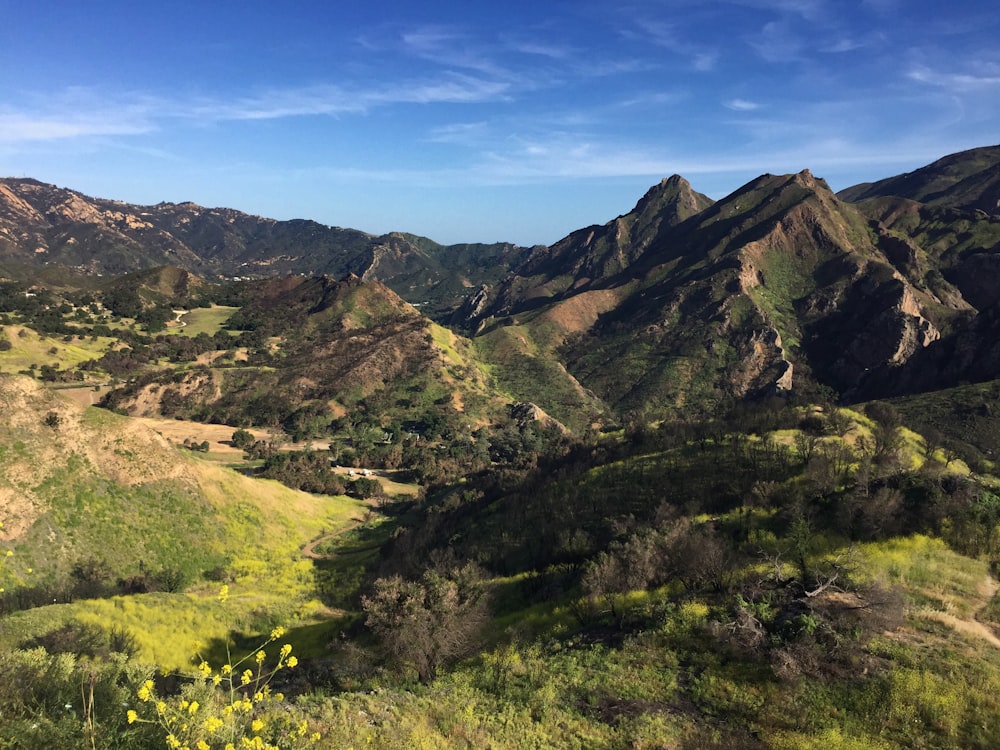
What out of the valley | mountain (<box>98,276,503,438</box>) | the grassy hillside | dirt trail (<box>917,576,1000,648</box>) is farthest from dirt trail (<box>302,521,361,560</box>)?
mountain (<box>98,276,503,438</box>)

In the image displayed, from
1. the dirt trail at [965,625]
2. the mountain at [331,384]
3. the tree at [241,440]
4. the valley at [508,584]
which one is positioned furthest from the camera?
the mountain at [331,384]

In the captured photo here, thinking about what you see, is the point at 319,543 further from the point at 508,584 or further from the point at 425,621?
the point at 425,621

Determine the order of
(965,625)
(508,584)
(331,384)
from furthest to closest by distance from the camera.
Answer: (331,384) → (508,584) → (965,625)

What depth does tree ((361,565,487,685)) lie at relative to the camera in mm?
23766

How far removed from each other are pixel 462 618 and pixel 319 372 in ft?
494

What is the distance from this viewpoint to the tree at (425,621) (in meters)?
23.8

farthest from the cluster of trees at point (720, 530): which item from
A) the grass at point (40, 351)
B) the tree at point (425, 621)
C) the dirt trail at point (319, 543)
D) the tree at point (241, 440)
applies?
the grass at point (40, 351)

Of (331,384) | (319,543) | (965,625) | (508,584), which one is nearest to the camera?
(965,625)

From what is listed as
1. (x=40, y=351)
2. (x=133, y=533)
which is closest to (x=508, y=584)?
(x=133, y=533)

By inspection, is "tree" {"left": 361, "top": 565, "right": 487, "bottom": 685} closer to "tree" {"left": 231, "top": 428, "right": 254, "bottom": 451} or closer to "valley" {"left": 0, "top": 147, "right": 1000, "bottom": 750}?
"valley" {"left": 0, "top": 147, "right": 1000, "bottom": 750}

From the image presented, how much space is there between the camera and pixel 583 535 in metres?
43.5

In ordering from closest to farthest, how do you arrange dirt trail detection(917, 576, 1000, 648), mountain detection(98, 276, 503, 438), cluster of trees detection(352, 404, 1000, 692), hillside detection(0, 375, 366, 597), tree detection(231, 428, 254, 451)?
dirt trail detection(917, 576, 1000, 648)
cluster of trees detection(352, 404, 1000, 692)
hillside detection(0, 375, 366, 597)
tree detection(231, 428, 254, 451)
mountain detection(98, 276, 503, 438)

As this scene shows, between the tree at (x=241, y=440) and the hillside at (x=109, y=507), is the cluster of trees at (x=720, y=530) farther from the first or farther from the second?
the tree at (x=241, y=440)

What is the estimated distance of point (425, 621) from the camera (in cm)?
2538
